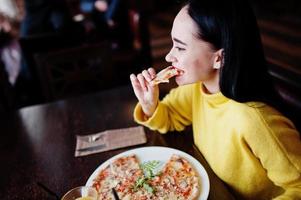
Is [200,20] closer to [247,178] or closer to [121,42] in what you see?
[247,178]

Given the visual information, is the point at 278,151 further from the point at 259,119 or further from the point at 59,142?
the point at 59,142

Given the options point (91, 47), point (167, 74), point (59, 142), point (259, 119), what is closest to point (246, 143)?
point (259, 119)

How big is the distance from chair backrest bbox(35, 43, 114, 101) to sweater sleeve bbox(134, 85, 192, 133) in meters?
0.74

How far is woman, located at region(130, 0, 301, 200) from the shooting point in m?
0.86

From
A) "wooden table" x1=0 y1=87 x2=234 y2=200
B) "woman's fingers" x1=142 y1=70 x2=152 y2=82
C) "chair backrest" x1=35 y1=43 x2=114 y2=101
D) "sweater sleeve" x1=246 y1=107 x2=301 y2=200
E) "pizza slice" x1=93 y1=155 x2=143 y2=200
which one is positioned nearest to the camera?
"sweater sleeve" x1=246 y1=107 x2=301 y2=200

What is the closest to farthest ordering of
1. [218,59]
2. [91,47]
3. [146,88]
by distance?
[218,59] < [146,88] < [91,47]

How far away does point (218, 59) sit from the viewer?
3.13 ft

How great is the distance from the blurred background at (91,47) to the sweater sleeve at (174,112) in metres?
0.38

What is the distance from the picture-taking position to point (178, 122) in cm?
127

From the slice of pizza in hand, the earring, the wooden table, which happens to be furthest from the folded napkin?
the earring

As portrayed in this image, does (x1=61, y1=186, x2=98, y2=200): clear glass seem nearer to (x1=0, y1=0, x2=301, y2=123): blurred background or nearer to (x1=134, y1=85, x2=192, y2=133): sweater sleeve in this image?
(x1=134, y1=85, x2=192, y2=133): sweater sleeve

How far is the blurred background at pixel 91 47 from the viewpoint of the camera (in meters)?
1.87

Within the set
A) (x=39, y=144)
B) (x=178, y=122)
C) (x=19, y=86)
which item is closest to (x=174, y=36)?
(x=178, y=122)

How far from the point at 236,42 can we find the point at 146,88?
424 mm
